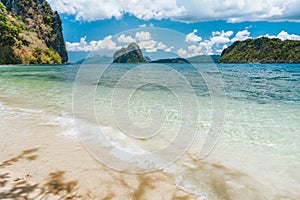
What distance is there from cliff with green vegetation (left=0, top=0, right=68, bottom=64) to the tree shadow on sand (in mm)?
116695

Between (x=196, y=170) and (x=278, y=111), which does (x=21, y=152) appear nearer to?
(x=196, y=170)

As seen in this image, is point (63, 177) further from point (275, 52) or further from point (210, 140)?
point (275, 52)

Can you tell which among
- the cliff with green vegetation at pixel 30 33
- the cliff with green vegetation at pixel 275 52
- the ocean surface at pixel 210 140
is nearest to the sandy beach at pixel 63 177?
the ocean surface at pixel 210 140

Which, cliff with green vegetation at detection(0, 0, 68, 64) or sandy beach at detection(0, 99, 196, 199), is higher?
cliff with green vegetation at detection(0, 0, 68, 64)

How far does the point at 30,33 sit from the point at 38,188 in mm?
156721

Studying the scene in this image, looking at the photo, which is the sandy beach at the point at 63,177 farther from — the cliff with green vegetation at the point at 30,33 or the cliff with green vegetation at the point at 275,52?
the cliff with green vegetation at the point at 275,52

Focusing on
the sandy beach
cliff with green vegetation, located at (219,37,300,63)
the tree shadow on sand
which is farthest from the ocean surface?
cliff with green vegetation, located at (219,37,300,63)

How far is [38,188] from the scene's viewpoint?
4.41m

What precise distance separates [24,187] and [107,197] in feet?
5.35

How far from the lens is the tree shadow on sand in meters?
4.15

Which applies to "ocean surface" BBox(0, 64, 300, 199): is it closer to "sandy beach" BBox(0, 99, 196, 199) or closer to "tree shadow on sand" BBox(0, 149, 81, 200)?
"sandy beach" BBox(0, 99, 196, 199)

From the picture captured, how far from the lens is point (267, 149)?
7.17 m

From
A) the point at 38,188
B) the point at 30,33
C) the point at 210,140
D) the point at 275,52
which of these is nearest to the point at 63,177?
the point at 38,188

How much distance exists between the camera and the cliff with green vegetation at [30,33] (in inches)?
4281
